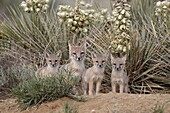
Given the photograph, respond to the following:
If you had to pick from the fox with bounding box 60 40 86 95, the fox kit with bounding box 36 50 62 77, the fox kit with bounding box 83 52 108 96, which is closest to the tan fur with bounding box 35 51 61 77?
the fox kit with bounding box 36 50 62 77

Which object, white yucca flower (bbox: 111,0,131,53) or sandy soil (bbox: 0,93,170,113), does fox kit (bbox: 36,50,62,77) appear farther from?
sandy soil (bbox: 0,93,170,113)

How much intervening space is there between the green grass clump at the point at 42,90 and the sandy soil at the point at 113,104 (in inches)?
3.5

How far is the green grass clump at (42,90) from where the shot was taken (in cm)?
816

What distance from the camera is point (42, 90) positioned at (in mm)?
8133

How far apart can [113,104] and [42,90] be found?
106cm

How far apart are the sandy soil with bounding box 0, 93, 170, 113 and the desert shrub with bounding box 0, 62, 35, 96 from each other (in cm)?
170

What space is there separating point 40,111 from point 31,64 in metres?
3.18

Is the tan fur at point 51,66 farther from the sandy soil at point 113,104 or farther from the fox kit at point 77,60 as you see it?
the sandy soil at point 113,104

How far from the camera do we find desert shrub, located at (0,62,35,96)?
10281 millimetres

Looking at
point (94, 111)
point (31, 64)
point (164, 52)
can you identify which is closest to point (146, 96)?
point (94, 111)

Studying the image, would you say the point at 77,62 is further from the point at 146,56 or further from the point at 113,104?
the point at 113,104

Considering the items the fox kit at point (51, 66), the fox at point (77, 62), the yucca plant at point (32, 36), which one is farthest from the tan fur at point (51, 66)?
the yucca plant at point (32, 36)

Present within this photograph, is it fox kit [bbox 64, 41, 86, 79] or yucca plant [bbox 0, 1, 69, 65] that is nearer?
fox kit [bbox 64, 41, 86, 79]

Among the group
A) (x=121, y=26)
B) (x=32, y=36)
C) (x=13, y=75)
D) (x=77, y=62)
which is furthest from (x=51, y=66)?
(x=32, y=36)
